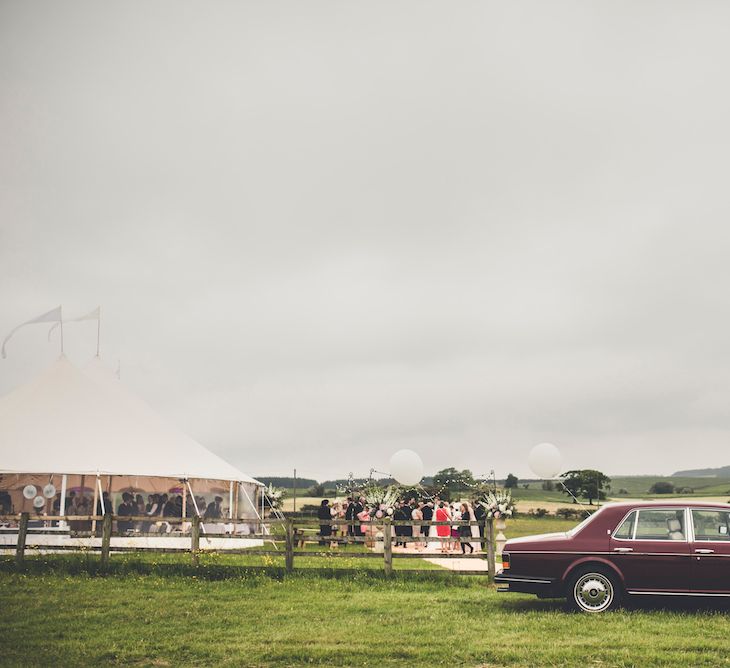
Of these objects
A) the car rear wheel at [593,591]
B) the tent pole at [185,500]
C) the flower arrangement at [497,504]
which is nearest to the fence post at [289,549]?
the car rear wheel at [593,591]

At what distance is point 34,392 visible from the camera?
2811 centimetres

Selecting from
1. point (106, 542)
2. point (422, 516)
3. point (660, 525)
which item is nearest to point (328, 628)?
point (660, 525)

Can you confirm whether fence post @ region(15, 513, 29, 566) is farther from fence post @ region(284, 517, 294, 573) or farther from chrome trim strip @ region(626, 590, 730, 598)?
chrome trim strip @ region(626, 590, 730, 598)

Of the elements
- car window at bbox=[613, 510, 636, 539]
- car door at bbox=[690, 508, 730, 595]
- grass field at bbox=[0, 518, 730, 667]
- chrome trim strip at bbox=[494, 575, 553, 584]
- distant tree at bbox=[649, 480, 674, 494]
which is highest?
car window at bbox=[613, 510, 636, 539]

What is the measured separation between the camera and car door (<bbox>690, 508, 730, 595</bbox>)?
37.9 ft

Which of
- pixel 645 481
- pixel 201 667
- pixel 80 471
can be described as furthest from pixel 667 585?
pixel 645 481

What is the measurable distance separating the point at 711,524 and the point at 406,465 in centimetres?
1685

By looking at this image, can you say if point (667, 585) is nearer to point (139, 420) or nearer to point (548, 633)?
point (548, 633)

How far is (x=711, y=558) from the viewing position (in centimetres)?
1158

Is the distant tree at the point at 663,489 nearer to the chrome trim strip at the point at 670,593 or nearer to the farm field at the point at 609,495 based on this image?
the farm field at the point at 609,495

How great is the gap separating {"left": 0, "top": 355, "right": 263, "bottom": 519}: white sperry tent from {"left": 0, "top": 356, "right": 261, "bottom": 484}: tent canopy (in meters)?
0.03

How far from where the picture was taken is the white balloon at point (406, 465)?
92.5 ft

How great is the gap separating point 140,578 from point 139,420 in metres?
12.7

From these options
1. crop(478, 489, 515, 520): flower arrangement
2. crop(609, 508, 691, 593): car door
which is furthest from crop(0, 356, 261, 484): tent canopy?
crop(609, 508, 691, 593): car door
